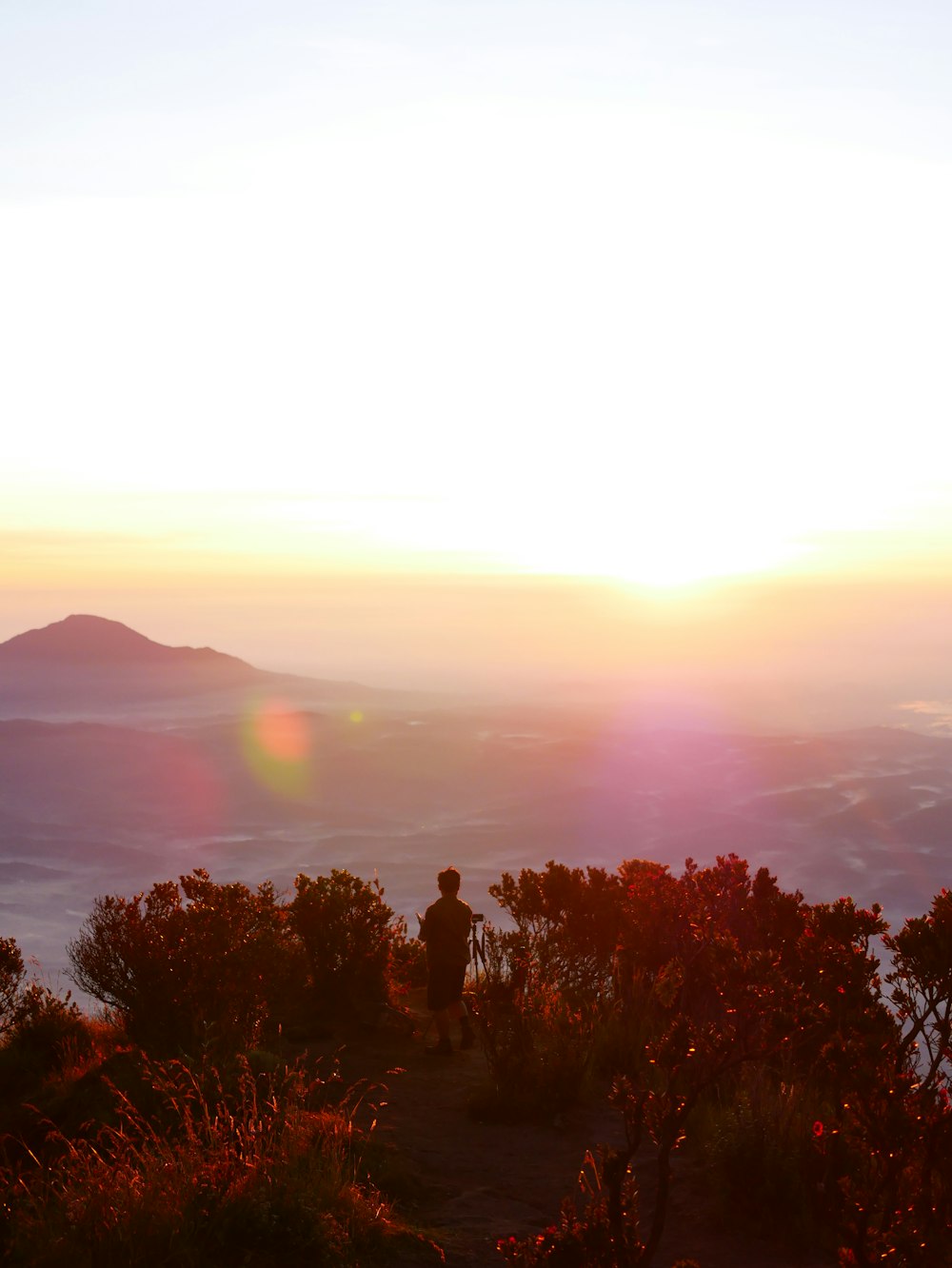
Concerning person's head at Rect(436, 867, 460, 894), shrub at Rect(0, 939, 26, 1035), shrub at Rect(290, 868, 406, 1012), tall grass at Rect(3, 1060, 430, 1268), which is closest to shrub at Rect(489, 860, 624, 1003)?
person's head at Rect(436, 867, 460, 894)

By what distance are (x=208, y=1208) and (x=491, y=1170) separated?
8.18ft

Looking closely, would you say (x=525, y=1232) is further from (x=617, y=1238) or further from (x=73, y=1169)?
(x=73, y=1169)

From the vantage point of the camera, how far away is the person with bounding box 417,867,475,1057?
35.5 ft

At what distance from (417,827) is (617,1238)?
177912 mm

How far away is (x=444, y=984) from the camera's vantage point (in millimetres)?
10812

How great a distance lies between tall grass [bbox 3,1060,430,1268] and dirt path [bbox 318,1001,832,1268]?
0.55 metres

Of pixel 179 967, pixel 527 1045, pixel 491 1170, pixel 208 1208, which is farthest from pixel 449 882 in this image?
pixel 208 1208

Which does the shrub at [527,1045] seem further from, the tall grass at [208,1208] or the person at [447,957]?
the tall grass at [208,1208]

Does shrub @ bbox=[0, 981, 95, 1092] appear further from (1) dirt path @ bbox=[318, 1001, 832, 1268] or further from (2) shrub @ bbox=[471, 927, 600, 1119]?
(2) shrub @ bbox=[471, 927, 600, 1119]

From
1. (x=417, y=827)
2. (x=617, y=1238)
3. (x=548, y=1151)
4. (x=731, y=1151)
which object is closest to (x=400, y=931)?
(x=548, y=1151)

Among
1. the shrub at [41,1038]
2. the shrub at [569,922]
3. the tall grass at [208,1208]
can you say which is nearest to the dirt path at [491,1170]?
the tall grass at [208,1208]

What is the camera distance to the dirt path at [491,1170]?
6.28 m

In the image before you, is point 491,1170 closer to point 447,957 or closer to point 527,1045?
point 527,1045

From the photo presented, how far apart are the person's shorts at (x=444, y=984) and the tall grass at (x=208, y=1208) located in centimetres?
403
